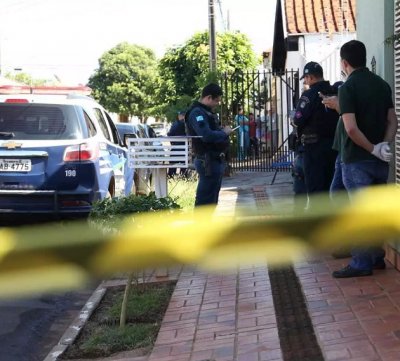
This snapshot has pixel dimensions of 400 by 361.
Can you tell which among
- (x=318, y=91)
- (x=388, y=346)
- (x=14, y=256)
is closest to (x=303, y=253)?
(x=14, y=256)

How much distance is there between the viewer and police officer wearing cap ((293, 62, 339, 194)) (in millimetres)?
5965

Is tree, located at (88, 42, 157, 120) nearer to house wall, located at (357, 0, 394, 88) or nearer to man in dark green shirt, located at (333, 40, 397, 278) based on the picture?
house wall, located at (357, 0, 394, 88)

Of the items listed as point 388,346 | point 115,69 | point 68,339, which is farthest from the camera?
point 115,69

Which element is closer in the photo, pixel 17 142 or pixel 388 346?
pixel 388 346

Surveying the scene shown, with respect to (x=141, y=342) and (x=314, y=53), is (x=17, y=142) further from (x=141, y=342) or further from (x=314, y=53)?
(x=314, y=53)

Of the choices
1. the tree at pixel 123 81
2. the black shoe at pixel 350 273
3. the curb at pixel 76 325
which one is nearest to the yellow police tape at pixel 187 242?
the curb at pixel 76 325

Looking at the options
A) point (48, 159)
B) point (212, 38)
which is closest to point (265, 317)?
point (48, 159)

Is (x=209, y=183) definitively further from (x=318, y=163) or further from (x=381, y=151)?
(x=381, y=151)

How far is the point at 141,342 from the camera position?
4.20m

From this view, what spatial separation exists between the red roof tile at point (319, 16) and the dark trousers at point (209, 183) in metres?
10.4

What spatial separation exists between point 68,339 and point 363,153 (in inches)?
96.8

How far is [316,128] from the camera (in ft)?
19.6

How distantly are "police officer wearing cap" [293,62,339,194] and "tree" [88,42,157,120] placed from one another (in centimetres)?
4870

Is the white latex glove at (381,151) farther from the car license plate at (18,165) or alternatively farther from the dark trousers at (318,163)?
the car license plate at (18,165)
